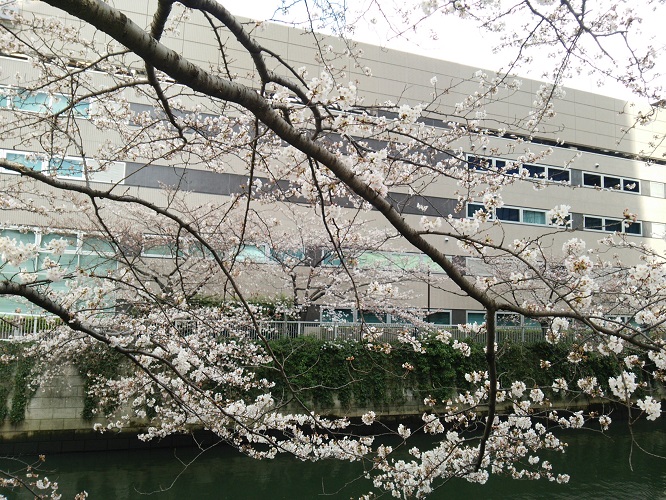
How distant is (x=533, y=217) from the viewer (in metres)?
17.7

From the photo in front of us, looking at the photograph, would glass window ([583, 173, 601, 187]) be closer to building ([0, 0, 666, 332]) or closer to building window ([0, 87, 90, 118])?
building ([0, 0, 666, 332])

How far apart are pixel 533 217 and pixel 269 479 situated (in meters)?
14.2

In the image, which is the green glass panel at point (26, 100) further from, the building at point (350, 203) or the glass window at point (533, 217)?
the glass window at point (533, 217)

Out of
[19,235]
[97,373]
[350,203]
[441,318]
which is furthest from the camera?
[441,318]

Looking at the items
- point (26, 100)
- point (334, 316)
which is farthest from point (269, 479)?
point (26, 100)

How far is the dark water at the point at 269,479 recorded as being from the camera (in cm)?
713

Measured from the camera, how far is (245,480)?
7.57 metres

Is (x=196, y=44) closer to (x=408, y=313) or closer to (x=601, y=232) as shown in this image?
(x=408, y=313)

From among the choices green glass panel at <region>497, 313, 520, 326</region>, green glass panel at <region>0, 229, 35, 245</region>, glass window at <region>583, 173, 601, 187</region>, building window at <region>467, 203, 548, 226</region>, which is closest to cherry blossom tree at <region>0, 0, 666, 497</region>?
green glass panel at <region>0, 229, 35, 245</region>

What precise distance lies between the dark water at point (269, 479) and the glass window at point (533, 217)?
9924 mm

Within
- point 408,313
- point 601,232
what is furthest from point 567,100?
point 408,313

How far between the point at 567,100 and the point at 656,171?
5.59m

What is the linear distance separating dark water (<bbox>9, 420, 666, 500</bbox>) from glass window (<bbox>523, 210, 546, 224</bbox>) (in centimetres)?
Answer: 992

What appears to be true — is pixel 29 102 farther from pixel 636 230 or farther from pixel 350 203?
pixel 636 230
